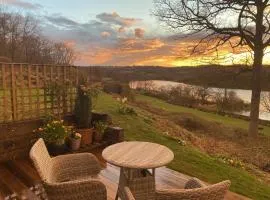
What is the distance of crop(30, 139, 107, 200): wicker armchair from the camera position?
2.19m

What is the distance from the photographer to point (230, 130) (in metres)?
13.6

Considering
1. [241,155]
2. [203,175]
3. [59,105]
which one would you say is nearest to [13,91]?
[59,105]

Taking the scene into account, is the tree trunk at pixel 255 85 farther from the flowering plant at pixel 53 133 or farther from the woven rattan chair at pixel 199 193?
the woven rattan chair at pixel 199 193

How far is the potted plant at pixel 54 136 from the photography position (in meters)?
4.77

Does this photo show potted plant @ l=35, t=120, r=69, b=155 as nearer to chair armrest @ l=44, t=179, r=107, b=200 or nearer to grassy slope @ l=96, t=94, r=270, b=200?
grassy slope @ l=96, t=94, r=270, b=200

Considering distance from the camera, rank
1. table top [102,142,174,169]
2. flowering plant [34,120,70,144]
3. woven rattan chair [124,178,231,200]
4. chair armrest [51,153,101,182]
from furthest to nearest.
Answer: flowering plant [34,120,70,144] < chair armrest [51,153,101,182] < table top [102,142,174,169] < woven rattan chair [124,178,231,200]

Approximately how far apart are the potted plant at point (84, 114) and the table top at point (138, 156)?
251 centimetres

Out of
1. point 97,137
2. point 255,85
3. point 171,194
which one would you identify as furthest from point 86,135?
point 255,85

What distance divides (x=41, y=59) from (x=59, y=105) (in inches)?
681

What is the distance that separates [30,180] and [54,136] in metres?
1.05

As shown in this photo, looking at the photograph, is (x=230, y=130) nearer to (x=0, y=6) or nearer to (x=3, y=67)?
(x=3, y=67)

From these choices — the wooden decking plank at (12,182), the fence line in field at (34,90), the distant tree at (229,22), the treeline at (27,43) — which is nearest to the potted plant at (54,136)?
the fence line in field at (34,90)

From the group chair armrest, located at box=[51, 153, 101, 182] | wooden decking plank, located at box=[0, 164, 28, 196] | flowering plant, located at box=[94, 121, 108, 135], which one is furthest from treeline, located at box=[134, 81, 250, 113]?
chair armrest, located at box=[51, 153, 101, 182]

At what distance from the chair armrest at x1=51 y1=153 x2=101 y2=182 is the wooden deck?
0.56 m
